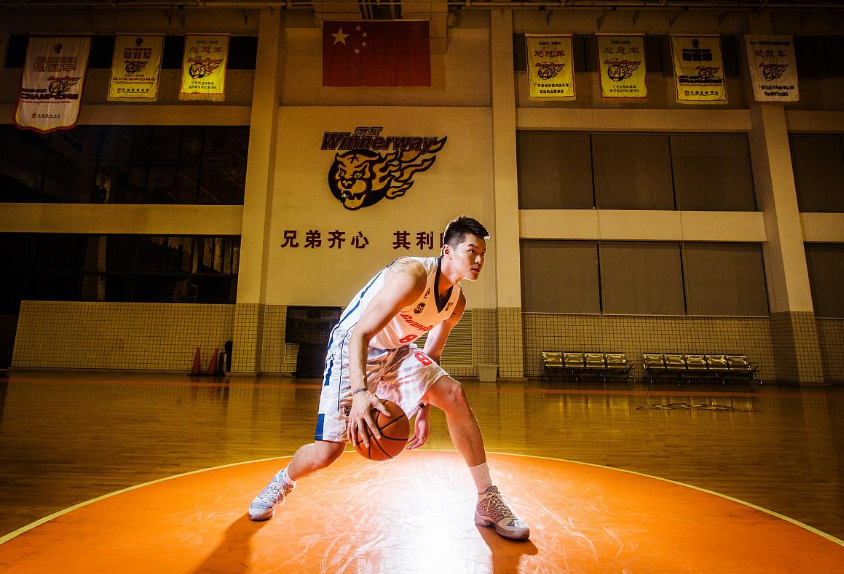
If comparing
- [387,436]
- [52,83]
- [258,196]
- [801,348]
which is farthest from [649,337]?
[52,83]

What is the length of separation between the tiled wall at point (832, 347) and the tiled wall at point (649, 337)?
1.07m

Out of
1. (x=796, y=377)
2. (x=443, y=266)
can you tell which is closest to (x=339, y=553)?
(x=443, y=266)

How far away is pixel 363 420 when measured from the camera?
5.26ft

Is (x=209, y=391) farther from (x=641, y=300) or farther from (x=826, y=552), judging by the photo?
(x=641, y=300)

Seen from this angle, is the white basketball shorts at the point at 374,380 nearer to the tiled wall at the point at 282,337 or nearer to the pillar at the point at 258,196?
the tiled wall at the point at 282,337

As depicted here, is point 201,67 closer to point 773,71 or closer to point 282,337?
point 282,337

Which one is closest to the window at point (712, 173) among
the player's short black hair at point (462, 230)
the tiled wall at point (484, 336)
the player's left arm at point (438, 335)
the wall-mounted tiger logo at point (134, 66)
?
the tiled wall at point (484, 336)

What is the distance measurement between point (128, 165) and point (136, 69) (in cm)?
260

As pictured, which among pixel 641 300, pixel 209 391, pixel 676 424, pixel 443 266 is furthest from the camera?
pixel 641 300

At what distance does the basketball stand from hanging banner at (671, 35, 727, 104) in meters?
10.7

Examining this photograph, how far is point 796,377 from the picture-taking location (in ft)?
32.2

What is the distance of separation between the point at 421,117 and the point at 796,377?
10693 millimetres

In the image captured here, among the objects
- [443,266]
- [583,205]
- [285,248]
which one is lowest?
[443,266]

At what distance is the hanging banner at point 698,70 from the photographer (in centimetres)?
944
